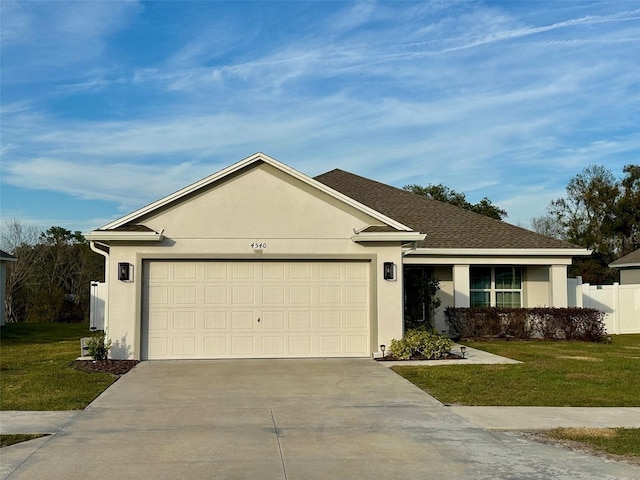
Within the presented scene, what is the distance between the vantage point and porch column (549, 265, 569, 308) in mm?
20844

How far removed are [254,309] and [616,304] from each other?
15.8 m

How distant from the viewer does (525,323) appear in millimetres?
19938

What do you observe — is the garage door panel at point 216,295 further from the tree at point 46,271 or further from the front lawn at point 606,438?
the tree at point 46,271

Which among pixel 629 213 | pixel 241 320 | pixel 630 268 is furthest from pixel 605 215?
pixel 241 320

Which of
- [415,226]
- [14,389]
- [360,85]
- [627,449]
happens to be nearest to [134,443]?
[14,389]

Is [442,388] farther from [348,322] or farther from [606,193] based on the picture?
[606,193]

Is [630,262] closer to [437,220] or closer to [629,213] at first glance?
[437,220]

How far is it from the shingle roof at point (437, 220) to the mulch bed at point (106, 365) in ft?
33.8

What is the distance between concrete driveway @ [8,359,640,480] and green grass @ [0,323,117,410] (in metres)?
0.58

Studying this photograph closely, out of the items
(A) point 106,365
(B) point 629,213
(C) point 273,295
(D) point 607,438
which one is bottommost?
(D) point 607,438

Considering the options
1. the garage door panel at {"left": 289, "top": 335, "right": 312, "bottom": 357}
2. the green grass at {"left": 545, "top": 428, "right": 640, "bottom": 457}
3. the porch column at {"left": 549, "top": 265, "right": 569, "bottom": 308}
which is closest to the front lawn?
the green grass at {"left": 545, "top": 428, "right": 640, "bottom": 457}

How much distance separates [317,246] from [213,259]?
8.06 feet

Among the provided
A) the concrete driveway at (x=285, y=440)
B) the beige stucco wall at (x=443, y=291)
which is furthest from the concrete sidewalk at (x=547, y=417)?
the beige stucco wall at (x=443, y=291)

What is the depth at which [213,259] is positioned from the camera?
14906 mm
